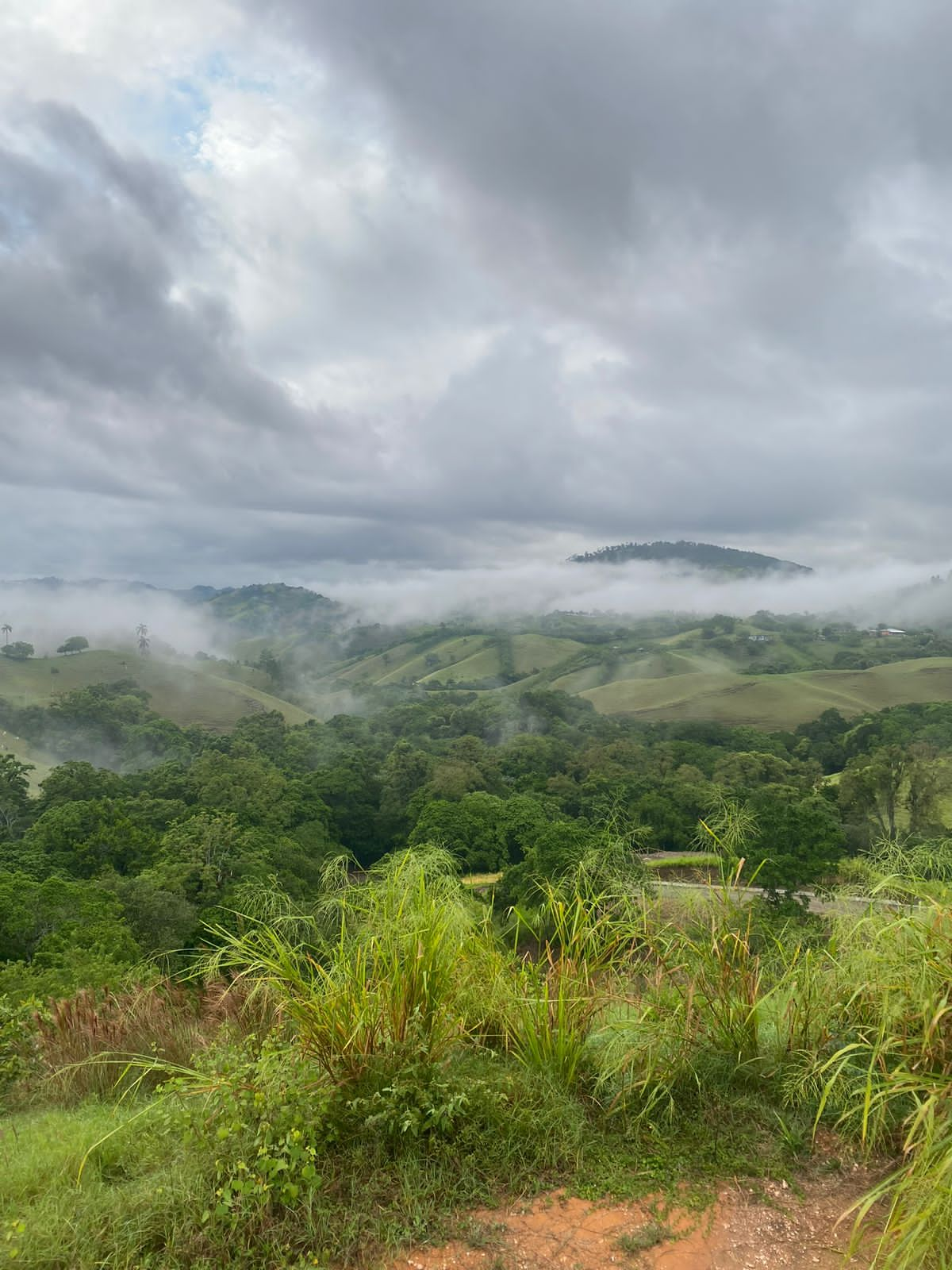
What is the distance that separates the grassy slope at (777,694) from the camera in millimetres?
101938

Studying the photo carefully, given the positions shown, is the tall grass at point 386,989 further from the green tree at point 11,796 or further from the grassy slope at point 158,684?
the grassy slope at point 158,684

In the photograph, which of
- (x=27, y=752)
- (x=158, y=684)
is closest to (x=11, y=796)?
(x=27, y=752)

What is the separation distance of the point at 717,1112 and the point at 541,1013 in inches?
48.5

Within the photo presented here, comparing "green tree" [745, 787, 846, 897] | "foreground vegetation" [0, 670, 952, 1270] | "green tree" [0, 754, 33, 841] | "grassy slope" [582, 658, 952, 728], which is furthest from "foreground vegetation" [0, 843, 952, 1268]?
"grassy slope" [582, 658, 952, 728]

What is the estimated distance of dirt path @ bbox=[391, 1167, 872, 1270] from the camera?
3291 mm

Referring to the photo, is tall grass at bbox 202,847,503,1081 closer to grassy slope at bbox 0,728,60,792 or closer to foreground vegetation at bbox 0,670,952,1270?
foreground vegetation at bbox 0,670,952,1270

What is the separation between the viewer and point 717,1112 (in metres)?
4.30

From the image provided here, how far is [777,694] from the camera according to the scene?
11081 centimetres

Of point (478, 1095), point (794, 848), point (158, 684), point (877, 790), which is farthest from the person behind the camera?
point (158, 684)

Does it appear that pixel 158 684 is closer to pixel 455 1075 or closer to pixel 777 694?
pixel 777 694

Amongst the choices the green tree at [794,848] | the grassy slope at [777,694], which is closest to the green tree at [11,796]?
the green tree at [794,848]

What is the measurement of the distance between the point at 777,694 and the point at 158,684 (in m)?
100

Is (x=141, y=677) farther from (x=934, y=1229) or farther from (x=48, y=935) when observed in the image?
(x=934, y=1229)

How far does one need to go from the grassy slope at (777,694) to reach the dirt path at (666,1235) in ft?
322
